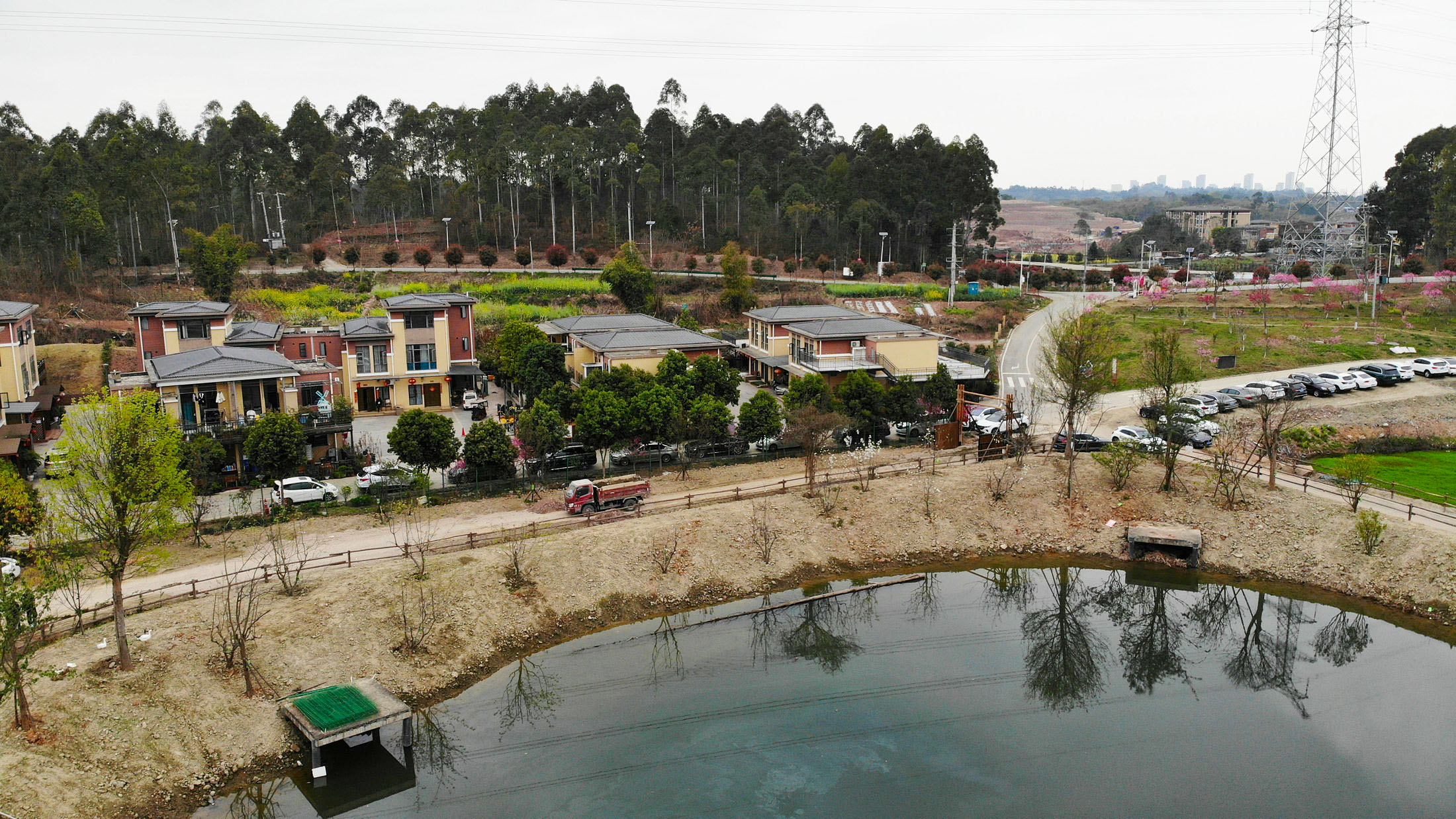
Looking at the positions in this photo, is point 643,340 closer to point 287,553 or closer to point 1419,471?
point 287,553

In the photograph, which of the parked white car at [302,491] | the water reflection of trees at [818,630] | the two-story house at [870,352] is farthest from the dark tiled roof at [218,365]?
the two-story house at [870,352]

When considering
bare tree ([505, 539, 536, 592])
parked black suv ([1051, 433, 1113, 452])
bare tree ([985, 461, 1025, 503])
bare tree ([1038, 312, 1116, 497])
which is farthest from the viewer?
parked black suv ([1051, 433, 1113, 452])

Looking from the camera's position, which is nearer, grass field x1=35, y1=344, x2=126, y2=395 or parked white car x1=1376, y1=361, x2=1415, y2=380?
parked white car x1=1376, y1=361, x2=1415, y2=380

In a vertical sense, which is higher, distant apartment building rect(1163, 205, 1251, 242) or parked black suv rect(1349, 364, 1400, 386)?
distant apartment building rect(1163, 205, 1251, 242)

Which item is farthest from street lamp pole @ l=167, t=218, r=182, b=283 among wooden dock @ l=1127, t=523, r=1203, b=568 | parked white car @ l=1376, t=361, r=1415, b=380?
Answer: parked white car @ l=1376, t=361, r=1415, b=380

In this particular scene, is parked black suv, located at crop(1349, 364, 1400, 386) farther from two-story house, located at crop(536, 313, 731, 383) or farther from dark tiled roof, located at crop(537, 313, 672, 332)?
dark tiled roof, located at crop(537, 313, 672, 332)

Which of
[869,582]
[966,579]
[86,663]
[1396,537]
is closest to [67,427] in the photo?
[86,663]

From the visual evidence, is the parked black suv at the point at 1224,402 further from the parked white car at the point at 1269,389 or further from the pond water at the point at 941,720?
the pond water at the point at 941,720

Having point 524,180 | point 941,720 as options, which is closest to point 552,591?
point 941,720
